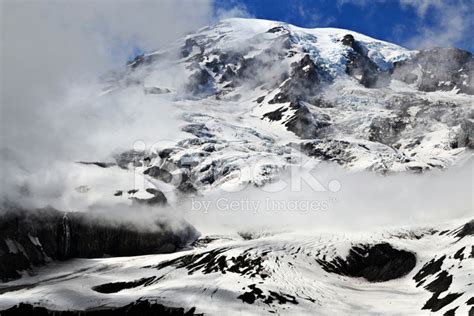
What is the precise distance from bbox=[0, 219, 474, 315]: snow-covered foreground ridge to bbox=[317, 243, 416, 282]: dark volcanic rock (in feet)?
0.81

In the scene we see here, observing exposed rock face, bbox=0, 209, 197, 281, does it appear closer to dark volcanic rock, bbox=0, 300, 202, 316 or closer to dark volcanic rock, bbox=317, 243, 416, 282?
dark volcanic rock, bbox=0, 300, 202, 316

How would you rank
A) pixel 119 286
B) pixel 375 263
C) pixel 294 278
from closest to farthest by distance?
→ pixel 294 278 < pixel 119 286 < pixel 375 263

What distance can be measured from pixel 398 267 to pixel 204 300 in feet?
179

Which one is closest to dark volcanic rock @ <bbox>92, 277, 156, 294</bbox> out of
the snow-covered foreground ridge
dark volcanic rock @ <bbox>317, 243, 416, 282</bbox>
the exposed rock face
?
the snow-covered foreground ridge

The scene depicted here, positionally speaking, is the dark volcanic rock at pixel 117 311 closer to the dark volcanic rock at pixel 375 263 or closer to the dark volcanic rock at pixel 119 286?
the dark volcanic rock at pixel 119 286

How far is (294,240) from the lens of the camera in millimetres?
171375

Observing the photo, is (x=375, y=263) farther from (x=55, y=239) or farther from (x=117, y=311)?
(x=55, y=239)

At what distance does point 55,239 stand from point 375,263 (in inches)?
3726

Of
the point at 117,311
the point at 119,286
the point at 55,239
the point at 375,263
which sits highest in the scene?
the point at 55,239

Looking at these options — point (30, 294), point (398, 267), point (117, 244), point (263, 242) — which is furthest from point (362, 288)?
point (117, 244)

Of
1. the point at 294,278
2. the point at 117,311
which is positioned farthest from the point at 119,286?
the point at 294,278

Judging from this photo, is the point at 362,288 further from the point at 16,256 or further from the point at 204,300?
the point at 16,256

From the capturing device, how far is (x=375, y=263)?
153 metres

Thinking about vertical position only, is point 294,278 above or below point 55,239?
below
